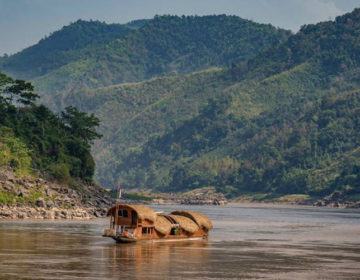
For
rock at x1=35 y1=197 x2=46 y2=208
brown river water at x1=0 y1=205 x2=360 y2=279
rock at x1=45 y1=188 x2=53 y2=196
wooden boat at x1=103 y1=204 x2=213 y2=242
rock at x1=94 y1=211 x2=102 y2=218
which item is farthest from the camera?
rock at x1=94 y1=211 x2=102 y2=218

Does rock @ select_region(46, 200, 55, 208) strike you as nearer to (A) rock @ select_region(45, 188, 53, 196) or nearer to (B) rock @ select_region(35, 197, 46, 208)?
(B) rock @ select_region(35, 197, 46, 208)

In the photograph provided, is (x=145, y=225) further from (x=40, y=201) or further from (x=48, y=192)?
(x=48, y=192)

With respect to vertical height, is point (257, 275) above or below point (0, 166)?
below

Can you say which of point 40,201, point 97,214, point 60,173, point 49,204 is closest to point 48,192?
point 49,204

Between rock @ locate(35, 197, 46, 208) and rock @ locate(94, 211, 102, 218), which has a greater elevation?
rock @ locate(35, 197, 46, 208)

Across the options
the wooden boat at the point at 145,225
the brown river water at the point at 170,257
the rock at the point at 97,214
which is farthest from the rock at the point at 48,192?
the wooden boat at the point at 145,225

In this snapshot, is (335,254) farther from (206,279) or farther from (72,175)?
(72,175)

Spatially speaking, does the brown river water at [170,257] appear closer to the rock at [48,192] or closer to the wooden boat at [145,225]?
the wooden boat at [145,225]

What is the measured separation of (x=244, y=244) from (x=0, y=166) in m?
66.1

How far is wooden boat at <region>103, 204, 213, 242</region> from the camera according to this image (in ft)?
336

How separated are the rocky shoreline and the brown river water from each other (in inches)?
828

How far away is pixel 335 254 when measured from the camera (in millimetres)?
99250

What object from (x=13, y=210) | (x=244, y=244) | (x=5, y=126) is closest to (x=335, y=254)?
(x=244, y=244)

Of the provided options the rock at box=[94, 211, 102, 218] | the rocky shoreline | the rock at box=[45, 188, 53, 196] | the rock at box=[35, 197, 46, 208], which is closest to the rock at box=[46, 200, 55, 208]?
the rocky shoreline
